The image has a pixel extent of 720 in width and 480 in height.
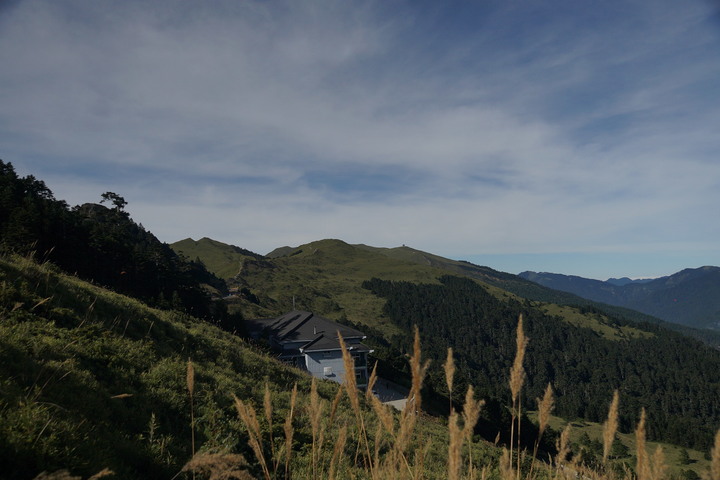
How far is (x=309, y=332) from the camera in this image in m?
40.6

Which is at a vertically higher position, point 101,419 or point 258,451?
point 258,451

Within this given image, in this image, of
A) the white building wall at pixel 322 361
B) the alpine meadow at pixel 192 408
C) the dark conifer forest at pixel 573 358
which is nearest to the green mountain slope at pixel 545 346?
the dark conifer forest at pixel 573 358

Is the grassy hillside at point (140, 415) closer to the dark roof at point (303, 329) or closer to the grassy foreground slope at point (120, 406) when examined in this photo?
the grassy foreground slope at point (120, 406)

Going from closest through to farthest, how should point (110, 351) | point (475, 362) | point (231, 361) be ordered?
point (110, 351) < point (231, 361) < point (475, 362)

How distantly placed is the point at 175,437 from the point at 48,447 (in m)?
2.26

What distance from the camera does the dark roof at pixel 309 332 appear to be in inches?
1455

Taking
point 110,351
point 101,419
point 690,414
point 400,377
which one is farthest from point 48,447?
point 690,414

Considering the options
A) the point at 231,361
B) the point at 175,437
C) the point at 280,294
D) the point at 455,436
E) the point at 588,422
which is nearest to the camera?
the point at 455,436

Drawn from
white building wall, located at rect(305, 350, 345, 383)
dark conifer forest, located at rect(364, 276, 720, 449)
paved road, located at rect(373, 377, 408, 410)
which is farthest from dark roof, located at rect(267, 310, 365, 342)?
dark conifer forest, located at rect(364, 276, 720, 449)

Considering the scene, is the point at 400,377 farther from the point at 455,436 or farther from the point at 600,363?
the point at 600,363

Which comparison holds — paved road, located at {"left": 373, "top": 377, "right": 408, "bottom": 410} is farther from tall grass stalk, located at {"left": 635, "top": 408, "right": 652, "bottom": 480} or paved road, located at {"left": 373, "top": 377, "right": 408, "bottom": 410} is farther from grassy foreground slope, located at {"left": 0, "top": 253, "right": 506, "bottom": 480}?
tall grass stalk, located at {"left": 635, "top": 408, "right": 652, "bottom": 480}

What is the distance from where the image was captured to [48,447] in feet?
11.6

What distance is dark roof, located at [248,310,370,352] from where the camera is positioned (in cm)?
3697

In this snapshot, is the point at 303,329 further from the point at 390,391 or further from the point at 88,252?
the point at 88,252
